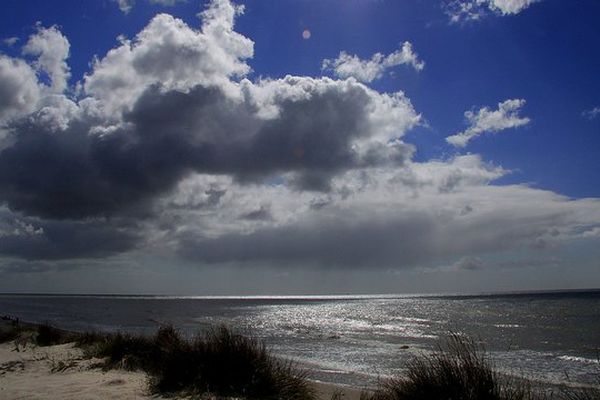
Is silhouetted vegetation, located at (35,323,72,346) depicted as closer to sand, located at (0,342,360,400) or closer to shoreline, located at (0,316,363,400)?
shoreline, located at (0,316,363,400)

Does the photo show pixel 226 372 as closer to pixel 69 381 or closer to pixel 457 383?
pixel 69 381

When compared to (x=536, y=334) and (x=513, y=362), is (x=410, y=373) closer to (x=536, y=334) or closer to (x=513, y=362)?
(x=513, y=362)

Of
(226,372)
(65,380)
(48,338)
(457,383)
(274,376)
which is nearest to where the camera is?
(457,383)

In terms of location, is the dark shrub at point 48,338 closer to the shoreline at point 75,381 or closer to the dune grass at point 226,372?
the shoreline at point 75,381

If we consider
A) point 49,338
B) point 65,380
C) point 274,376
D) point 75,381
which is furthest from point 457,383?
point 49,338

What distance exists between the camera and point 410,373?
854 cm

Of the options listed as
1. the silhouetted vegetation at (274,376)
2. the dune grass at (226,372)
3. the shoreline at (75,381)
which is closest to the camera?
the silhouetted vegetation at (274,376)

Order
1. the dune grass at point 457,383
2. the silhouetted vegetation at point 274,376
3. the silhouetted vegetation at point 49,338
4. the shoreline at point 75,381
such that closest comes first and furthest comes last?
the dune grass at point 457,383 → the silhouetted vegetation at point 274,376 → the shoreline at point 75,381 → the silhouetted vegetation at point 49,338

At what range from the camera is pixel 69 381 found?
A: 11.2 metres

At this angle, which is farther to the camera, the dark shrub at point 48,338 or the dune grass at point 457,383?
the dark shrub at point 48,338

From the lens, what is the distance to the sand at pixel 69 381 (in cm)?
970

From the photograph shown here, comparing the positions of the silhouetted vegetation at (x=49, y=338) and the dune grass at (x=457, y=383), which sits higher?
the dune grass at (x=457, y=383)

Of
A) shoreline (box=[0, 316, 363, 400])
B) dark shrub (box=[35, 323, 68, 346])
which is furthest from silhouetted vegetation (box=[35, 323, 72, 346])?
shoreline (box=[0, 316, 363, 400])

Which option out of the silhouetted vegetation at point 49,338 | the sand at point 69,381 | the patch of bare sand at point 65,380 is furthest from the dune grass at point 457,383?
the silhouetted vegetation at point 49,338
